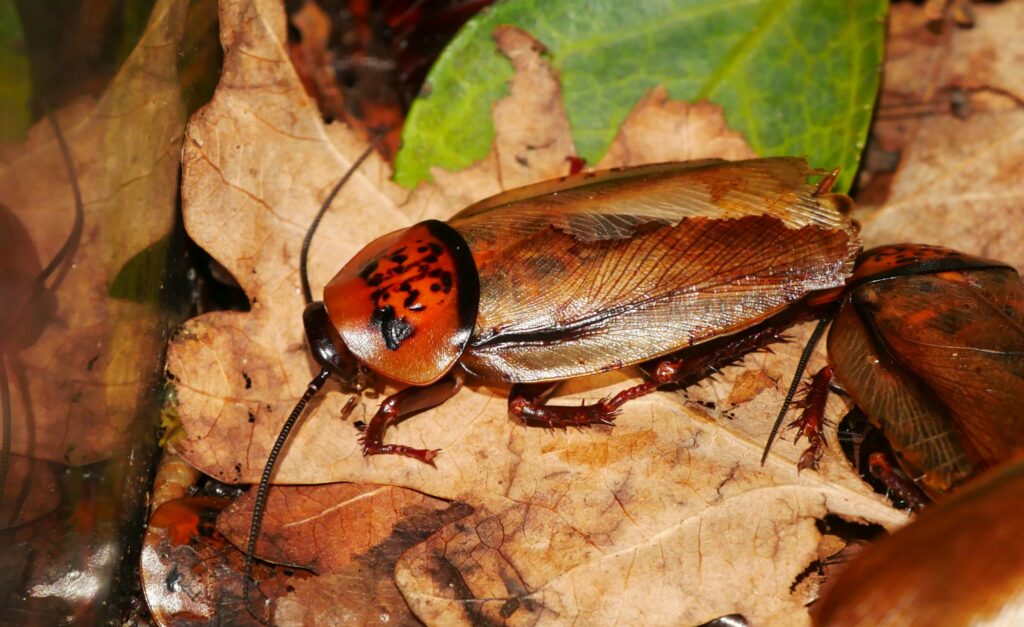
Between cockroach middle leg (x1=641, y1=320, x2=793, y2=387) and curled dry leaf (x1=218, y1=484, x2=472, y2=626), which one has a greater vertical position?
cockroach middle leg (x1=641, y1=320, x2=793, y2=387)

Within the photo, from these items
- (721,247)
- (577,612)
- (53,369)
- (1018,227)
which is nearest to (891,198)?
(1018,227)

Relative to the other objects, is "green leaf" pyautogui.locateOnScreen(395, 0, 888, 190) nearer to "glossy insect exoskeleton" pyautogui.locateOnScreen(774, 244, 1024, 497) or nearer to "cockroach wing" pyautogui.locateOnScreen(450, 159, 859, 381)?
"cockroach wing" pyautogui.locateOnScreen(450, 159, 859, 381)

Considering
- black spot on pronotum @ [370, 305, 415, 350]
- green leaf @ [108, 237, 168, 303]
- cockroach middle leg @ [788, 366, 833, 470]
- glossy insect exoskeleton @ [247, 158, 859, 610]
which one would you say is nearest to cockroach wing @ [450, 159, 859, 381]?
glossy insect exoskeleton @ [247, 158, 859, 610]

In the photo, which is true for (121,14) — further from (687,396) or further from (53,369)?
(687,396)

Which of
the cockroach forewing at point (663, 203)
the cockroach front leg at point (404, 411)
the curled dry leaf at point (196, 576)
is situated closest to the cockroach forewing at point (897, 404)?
the cockroach forewing at point (663, 203)

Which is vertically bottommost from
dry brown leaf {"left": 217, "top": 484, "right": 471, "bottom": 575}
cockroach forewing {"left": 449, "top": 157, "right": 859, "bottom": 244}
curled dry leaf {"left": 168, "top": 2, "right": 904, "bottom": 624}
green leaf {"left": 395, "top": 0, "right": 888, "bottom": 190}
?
dry brown leaf {"left": 217, "top": 484, "right": 471, "bottom": 575}

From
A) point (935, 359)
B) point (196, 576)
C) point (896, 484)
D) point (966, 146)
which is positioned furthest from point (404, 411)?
point (966, 146)
